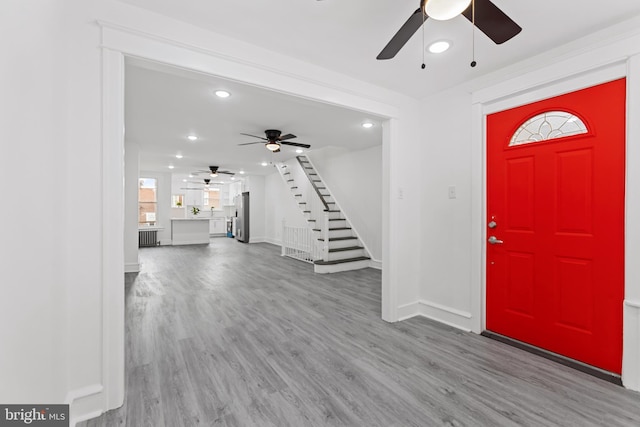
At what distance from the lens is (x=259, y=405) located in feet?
5.70

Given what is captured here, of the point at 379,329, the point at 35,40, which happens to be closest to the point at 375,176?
the point at 379,329

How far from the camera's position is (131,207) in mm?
5418

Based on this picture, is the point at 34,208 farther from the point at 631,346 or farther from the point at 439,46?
the point at 631,346

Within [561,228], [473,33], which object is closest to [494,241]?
[561,228]

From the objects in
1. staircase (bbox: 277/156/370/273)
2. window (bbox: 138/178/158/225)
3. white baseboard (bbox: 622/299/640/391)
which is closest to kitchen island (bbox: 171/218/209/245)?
window (bbox: 138/178/158/225)

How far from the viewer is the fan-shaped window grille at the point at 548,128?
7.46ft

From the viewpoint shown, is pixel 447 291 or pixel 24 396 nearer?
pixel 24 396

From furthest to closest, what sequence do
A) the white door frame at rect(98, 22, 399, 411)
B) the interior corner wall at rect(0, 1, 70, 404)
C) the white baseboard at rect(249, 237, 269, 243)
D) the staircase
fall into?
the white baseboard at rect(249, 237, 269, 243) → the staircase → the white door frame at rect(98, 22, 399, 411) → the interior corner wall at rect(0, 1, 70, 404)

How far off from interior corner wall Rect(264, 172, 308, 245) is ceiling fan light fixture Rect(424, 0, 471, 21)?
7050 mm

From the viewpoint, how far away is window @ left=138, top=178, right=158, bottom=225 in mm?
9617

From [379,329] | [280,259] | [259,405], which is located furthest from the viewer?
[280,259]

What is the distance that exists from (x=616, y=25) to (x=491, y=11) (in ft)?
4.76

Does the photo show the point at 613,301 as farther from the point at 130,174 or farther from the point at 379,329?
the point at 130,174

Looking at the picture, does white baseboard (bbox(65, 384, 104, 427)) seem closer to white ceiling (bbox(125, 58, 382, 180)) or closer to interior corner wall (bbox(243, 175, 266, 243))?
white ceiling (bbox(125, 58, 382, 180))
